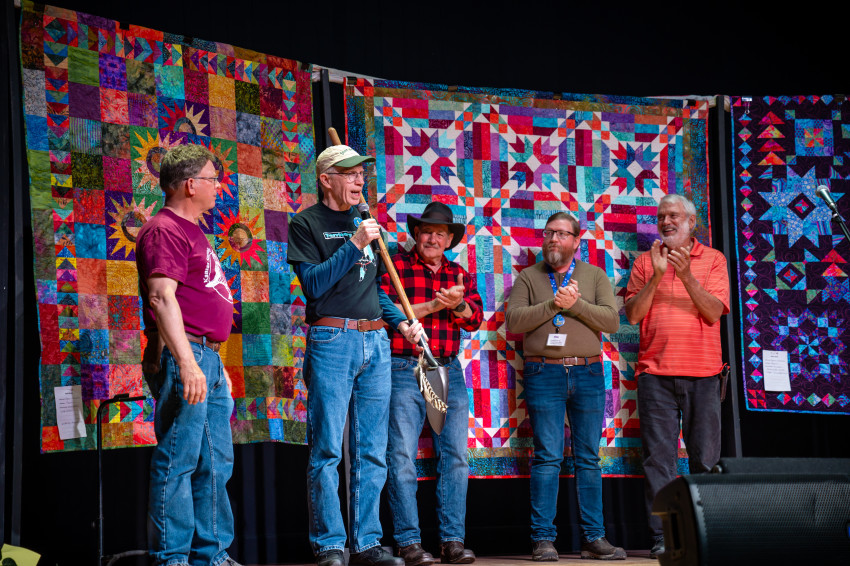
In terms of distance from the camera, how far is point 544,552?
4.32 meters

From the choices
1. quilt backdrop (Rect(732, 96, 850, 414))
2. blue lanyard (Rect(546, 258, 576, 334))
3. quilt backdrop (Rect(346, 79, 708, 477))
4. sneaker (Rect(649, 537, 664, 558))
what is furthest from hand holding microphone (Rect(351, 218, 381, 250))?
quilt backdrop (Rect(732, 96, 850, 414))

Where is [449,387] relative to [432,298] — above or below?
below

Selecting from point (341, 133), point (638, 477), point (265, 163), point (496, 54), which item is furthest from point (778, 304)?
point (265, 163)

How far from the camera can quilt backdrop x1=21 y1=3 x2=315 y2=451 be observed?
12.1 ft

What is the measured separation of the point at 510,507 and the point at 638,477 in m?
0.80

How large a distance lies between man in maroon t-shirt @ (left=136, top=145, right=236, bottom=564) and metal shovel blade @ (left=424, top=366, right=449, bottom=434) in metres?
1.15

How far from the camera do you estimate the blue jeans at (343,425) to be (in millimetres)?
3455

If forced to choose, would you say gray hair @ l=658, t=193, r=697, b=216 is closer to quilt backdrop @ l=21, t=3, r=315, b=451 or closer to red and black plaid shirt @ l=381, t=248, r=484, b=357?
red and black plaid shirt @ l=381, t=248, r=484, b=357

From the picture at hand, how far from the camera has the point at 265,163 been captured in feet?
14.2

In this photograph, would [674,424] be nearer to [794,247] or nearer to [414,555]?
[794,247]

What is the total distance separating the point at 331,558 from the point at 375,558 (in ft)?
0.73

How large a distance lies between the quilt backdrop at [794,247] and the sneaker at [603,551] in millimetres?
1366

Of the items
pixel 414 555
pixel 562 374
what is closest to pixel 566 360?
pixel 562 374

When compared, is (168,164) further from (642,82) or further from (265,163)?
(642,82)
